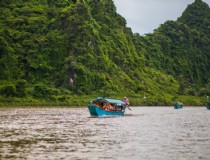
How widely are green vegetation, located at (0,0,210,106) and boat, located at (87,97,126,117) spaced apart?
42.1 m

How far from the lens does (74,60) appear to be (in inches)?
4606

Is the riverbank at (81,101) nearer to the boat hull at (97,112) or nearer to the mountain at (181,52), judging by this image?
the mountain at (181,52)

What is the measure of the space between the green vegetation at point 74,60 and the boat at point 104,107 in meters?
42.1

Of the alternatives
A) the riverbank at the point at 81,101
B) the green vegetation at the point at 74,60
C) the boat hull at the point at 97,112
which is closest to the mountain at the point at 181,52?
the green vegetation at the point at 74,60

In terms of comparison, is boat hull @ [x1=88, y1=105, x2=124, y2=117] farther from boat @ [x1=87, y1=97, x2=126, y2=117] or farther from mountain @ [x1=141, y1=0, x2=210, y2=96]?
mountain @ [x1=141, y1=0, x2=210, y2=96]

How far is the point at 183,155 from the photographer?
1638 centimetres

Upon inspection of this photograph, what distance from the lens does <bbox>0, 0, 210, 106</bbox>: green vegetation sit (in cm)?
10725

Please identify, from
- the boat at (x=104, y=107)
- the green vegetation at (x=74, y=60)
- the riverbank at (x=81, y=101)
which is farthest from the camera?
the green vegetation at (x=74, y=60)

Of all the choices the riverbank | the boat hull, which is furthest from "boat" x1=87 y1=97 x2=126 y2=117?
the riverbank

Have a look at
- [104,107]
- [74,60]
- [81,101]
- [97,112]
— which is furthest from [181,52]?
[97,112]

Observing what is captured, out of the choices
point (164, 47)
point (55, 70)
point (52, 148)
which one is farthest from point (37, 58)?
point (52, 148)

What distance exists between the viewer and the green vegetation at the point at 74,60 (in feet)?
352

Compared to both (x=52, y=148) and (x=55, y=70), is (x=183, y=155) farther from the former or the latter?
(x=55, y=70)

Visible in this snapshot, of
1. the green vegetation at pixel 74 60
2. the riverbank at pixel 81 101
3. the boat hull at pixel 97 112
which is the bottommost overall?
the boat hull at pixel 97 112
